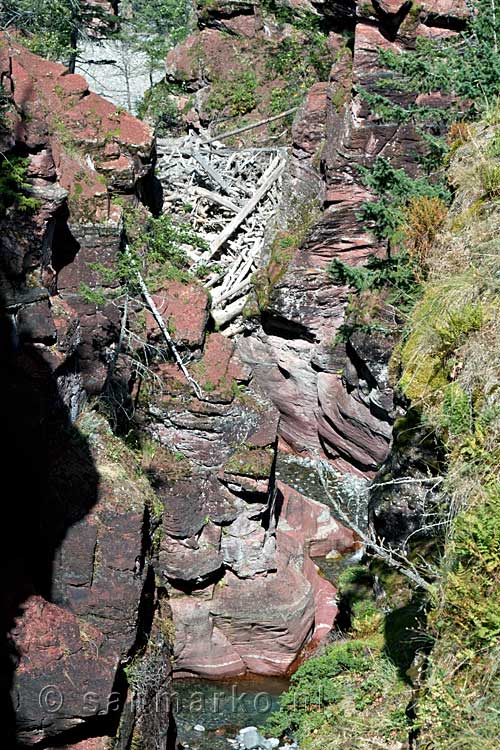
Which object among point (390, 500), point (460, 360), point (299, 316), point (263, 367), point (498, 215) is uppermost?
point (498, 215)

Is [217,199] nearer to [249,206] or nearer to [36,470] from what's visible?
[249,206]

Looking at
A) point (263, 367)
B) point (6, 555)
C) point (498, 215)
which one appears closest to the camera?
point (498, 215)

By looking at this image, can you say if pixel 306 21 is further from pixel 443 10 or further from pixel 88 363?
pixel 88 363

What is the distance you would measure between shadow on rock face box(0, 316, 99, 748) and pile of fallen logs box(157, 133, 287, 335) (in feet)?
38.9

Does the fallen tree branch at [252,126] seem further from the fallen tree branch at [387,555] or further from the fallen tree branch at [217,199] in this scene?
the fallen tree branch at [387,555]

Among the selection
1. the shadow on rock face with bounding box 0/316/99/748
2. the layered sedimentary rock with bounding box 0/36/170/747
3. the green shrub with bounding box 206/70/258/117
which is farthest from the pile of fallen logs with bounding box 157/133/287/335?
the shadow on rock face with bounding box 0/316/99/748

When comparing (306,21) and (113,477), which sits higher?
(306,21)

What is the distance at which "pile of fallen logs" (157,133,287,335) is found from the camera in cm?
1967

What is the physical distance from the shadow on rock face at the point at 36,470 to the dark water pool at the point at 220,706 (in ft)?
19.5

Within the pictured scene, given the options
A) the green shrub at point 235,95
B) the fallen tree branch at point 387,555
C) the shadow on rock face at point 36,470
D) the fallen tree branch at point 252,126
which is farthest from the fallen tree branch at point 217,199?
the fallen tree branch at point 387,555

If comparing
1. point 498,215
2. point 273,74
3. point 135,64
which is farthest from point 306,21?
point 498,215

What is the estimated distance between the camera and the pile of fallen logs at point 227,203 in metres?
19.7

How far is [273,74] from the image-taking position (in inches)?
860

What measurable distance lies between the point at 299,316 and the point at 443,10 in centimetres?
685
